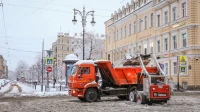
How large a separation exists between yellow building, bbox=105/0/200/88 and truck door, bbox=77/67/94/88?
18751 millimetres

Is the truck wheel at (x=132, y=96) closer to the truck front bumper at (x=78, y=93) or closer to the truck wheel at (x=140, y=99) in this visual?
the truck wheel at (x=140, y=99)

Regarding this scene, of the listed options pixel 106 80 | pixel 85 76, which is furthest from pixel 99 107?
pixel 106 80

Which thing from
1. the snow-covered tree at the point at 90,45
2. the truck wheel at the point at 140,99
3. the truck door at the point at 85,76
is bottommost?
the truck wheel at the point at 140,99

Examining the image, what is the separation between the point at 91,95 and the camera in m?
22.1

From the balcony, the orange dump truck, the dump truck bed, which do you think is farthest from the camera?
the balcony

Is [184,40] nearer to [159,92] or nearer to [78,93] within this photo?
[78,93]

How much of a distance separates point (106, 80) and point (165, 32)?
2240cm

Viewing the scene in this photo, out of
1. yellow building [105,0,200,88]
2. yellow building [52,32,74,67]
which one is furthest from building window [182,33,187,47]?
yellow building [52,32,74,67]

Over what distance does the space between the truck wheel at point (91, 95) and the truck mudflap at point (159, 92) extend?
4469 millimetres

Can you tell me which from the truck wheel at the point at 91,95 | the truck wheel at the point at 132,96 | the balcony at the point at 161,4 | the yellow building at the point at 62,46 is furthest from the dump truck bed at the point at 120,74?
the yellow building at the point at 62,46

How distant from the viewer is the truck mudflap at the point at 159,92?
19172mm

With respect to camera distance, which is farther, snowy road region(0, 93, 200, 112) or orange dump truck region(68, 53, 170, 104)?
orange dump truck region(68, 53, 170, 104)

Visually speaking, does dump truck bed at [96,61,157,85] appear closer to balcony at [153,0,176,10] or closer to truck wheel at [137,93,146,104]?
truck wheel at [137,93,146,104]

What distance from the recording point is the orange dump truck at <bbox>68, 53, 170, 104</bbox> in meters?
21.8
